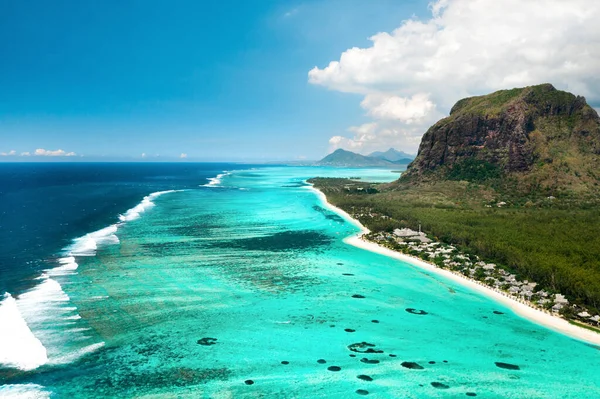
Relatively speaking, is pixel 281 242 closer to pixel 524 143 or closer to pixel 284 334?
pixel 284 334

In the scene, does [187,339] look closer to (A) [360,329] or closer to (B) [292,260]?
(A) [360,329]

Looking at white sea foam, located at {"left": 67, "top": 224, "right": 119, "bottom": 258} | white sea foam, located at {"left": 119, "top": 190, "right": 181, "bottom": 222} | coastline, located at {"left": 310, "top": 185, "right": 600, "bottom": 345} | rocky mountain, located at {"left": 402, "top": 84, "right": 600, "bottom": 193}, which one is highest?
rocky mountain, located at {"left": 402, "top": 84, "right": 600, "bottom": 193}

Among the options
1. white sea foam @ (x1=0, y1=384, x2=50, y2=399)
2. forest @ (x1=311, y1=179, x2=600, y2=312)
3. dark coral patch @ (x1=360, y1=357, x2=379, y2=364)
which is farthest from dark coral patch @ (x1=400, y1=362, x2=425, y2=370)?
white sea foam @ (x1=0, y1=384, x2=50, y2=399)

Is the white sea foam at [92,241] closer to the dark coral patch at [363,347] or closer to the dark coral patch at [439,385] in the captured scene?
the dark coral patch at [363,347]

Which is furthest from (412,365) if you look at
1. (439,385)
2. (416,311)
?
(416,311)

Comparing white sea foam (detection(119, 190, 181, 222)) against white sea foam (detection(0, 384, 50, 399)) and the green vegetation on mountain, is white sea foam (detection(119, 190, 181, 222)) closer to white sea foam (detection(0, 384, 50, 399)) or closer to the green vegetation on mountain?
the green vegetation on mountain

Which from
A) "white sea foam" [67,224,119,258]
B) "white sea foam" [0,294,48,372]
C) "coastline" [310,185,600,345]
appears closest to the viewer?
"white sea foam" [0,294,48,372]

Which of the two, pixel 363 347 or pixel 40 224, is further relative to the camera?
pixel 40 224
